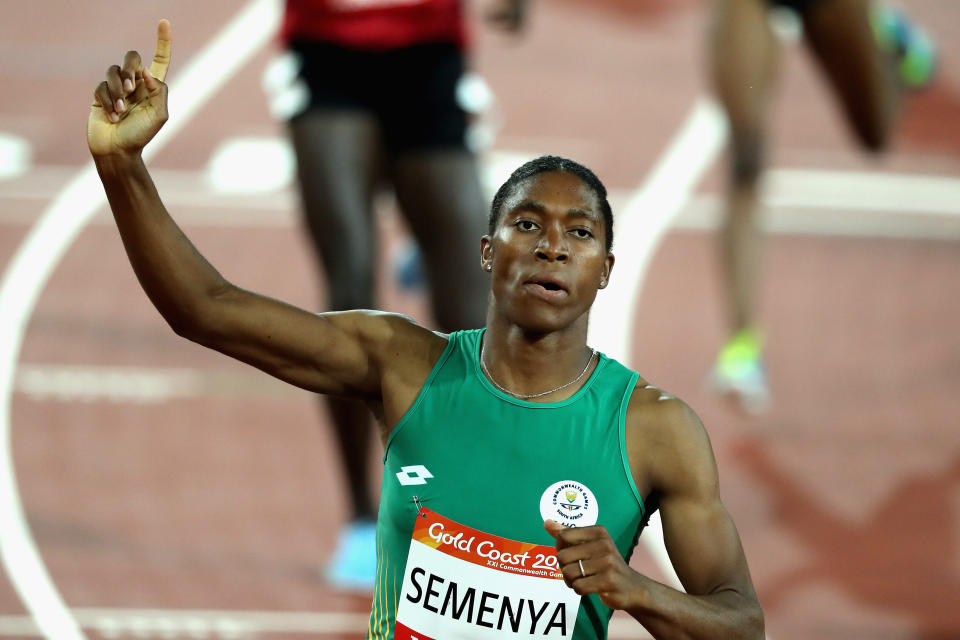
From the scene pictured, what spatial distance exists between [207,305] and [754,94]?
10.8 ft

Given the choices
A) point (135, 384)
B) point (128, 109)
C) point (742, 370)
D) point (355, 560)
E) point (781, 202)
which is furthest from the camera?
point (781, 202)

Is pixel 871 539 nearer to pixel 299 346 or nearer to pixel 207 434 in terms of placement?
pixel 207 434

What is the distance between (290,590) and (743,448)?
1.87m

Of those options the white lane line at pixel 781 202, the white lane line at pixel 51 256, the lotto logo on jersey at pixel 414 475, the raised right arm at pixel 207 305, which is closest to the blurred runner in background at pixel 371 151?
the white lane line at pixel 51 256

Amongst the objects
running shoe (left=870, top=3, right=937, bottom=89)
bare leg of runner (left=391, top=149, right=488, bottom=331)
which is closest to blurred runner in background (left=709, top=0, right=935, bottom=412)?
bare leg of runner (left=391, top=149, right=488, bottom=331)

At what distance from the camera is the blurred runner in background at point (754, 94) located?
222 inches

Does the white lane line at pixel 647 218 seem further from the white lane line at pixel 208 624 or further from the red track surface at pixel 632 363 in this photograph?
the white lane line at pixel 208 624

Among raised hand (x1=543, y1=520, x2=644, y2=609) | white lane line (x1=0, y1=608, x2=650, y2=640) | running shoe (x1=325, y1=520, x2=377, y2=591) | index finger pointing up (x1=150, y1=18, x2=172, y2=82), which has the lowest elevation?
white lane line (x1=0, y1=608, x2=650, y2=640)

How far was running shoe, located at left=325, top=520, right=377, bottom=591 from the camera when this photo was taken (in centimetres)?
500

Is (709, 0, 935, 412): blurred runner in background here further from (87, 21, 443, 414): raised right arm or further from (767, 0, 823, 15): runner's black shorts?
(87, 21, 443, 414): raised right arm

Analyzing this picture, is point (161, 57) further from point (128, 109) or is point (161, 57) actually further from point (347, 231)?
point (347, 231)

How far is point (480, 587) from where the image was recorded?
2809 mm

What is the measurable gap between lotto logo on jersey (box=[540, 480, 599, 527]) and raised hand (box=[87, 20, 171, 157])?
89 centimetres

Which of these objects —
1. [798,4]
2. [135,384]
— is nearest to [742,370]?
[798,4]
